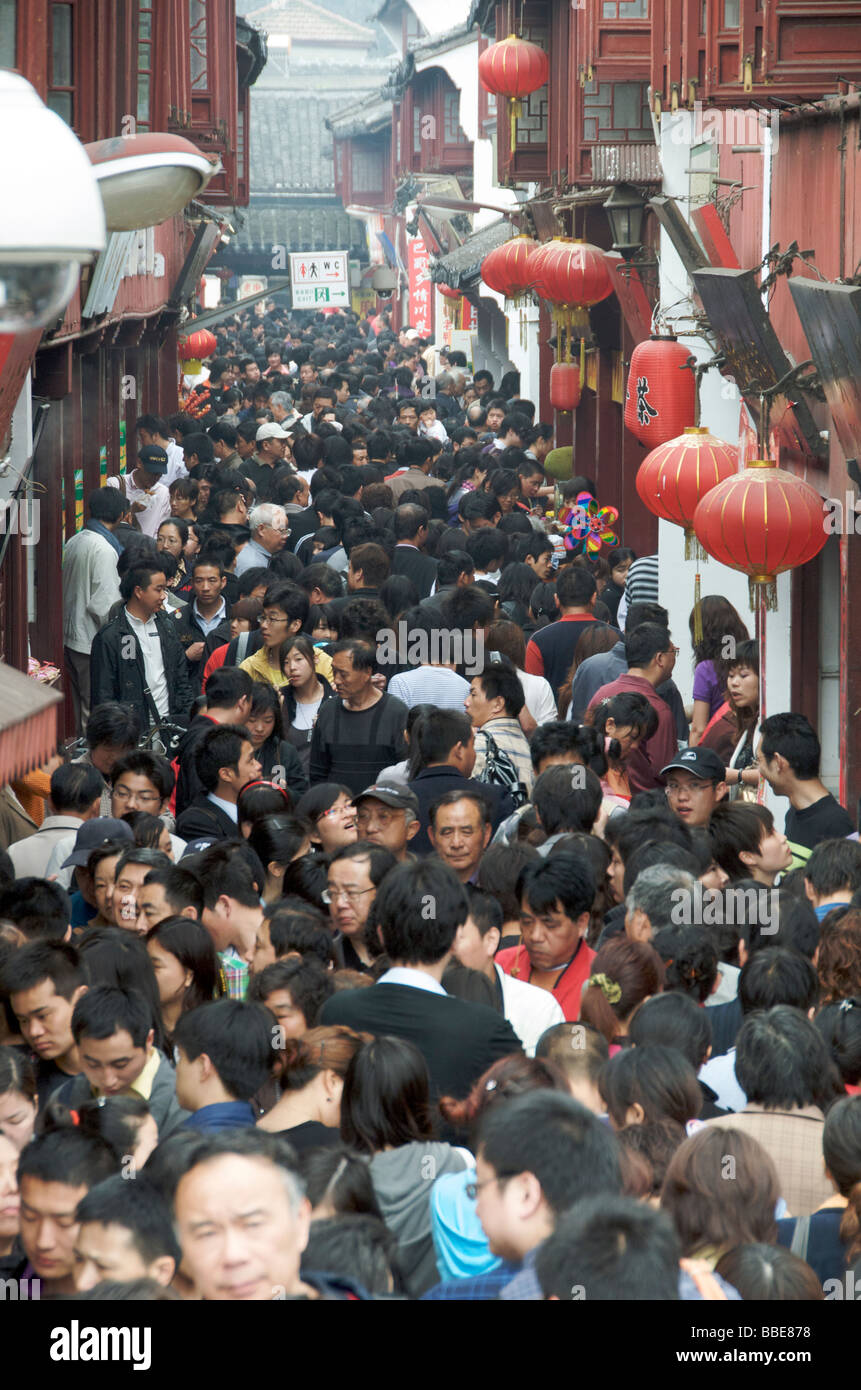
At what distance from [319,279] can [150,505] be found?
12.4 meters

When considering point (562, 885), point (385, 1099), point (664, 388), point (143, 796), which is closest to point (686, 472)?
point (664, 388)

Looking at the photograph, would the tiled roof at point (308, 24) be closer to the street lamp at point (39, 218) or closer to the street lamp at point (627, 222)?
the street lamp at point (627, 222)

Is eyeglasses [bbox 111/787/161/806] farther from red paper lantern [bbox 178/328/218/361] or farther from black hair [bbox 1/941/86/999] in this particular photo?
red paper lantern [bbox 178/328/218/361]

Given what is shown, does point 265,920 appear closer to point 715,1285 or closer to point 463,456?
point 715,1285

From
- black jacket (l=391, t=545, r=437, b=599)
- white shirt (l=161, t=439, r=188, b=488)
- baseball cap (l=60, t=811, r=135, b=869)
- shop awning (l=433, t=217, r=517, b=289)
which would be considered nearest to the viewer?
baseball cap (l=60, t=811, r=135, b=869)

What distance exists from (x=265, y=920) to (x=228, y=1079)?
1299mm

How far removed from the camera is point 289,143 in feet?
204

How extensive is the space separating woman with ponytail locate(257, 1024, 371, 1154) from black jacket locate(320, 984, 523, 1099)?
22 centimetres

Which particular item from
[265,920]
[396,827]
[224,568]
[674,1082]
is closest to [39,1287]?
[674,1082]

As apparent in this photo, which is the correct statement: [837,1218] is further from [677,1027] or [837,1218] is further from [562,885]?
[562,885]

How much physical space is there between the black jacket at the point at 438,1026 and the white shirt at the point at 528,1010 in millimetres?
449

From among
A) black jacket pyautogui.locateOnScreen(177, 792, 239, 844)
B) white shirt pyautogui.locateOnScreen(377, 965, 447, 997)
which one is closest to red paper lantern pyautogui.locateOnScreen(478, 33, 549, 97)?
black jacket pyautogui.locateOnScreen(177, 792, 239, 844)

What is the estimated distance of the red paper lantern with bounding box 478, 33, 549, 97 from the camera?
19.1 meters

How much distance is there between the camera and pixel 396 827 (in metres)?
7.08
